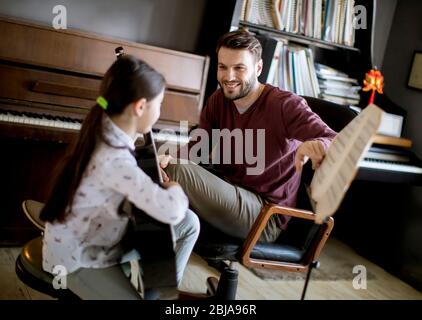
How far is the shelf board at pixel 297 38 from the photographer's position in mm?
3237

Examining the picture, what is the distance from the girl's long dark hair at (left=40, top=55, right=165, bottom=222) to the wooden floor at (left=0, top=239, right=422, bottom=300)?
0.97 m

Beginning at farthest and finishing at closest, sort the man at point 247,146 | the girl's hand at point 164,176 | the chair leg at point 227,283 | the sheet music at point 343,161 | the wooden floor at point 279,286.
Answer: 1. the wooden floor at point 279,286
2. the chair leg at point 227,283
3. the man at point 247,146
4. the girl's hand at point 164,176
5. the sheet music at point 343,161

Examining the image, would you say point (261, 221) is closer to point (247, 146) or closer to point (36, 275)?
point (247, 146)

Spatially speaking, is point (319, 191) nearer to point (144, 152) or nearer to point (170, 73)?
point (144, 152)

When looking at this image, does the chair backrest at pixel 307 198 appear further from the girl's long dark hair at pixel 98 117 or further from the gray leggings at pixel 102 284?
the girl's long dark hair at pixel 98 117

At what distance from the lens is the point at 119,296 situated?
156 centimetres

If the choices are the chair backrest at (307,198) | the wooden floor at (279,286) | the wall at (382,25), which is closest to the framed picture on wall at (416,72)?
the wall at (382,25)

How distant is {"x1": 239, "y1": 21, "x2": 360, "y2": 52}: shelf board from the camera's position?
3237 millimetres

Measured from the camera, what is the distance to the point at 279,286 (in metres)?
3.04

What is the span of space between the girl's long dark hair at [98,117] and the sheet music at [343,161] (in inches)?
19.2

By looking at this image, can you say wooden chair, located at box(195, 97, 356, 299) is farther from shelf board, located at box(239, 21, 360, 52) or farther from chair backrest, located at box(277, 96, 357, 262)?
shelf board, located at box(239, 21, 360, 52)

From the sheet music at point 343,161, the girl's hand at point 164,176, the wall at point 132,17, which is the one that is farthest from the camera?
the wall at point 132,17

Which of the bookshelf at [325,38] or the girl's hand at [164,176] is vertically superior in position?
the bookshelf at [325,38]

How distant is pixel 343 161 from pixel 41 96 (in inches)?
67.9
